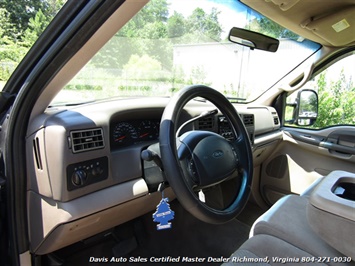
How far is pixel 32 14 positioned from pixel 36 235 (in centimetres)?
103

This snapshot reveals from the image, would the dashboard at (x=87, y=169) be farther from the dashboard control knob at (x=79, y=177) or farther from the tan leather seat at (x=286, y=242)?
the tan leather seat at (x=286, y=242)

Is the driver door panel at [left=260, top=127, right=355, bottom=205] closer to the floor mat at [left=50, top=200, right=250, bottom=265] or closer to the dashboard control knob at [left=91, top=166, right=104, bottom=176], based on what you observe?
the floor mat at [left=50, top=200, right=250, bottom=265]

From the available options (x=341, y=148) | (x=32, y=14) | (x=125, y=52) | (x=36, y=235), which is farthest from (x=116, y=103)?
(x=341, y=148)

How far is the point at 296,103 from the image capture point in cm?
273

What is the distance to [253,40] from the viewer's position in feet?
6.98

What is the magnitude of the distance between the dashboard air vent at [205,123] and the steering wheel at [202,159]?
1.13 ft

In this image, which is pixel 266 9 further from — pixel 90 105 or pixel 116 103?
pixel 90 105

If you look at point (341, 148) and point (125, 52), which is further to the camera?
point (341, 148)

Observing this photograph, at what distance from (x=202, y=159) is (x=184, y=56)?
1.04 m

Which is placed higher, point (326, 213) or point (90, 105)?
point (90, 105)

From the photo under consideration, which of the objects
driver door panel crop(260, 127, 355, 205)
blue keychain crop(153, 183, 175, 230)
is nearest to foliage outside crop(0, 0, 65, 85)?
blue keychain crop(153, 183, 175, 230)

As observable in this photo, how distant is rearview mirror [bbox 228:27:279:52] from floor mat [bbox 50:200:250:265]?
1381mm

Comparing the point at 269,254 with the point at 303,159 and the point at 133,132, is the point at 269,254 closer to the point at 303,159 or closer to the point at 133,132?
the point at 133,132

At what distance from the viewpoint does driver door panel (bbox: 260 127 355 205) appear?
7.54 feet
